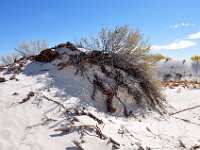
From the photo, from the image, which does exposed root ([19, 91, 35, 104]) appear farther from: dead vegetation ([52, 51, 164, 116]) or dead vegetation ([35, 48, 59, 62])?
dead vegetation ([35, 48, 59, 62])

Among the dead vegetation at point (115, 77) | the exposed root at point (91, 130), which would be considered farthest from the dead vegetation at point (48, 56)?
the exposed root at point (91, 130)

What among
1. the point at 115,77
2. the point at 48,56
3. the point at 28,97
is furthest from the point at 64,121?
the point at 48,56

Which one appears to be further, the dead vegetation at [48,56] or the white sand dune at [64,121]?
the dead vegetation at [48,56]

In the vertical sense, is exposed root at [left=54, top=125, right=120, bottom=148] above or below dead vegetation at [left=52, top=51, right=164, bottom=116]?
below

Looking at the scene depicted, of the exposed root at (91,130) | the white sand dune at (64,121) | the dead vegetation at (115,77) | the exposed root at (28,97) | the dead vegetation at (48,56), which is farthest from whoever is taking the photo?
the dead vegetation at (48,56)

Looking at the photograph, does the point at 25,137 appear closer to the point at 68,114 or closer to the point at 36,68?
the point at 68,114

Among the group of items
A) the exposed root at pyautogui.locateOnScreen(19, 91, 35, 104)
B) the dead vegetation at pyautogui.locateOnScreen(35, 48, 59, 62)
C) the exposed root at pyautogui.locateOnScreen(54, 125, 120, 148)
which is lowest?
the exposed root at pyautogui.locateOnScreen(54, 125, 120, 148)

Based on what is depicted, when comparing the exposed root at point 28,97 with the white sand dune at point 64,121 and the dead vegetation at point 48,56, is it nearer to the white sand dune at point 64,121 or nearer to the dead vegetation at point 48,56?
the white sand dune at point 64,121

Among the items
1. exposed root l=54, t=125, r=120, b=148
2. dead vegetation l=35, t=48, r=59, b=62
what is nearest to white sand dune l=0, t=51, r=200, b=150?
exposed root l=54, t=125, r=120, b=148

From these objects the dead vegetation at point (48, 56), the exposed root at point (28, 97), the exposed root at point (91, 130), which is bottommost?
the exposed root at point (91, 130)

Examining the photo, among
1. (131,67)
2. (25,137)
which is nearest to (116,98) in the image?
(131,67)

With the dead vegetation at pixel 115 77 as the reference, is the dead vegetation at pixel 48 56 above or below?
above

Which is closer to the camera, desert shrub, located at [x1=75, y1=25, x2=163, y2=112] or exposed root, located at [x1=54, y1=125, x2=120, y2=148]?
exposed root, located at [x1=54, y1=125, x2=120, y2=148]

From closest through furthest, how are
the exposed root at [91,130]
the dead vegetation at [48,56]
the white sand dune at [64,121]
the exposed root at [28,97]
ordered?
the white sand dune at [64,121]
the exposed root at [91,130]
the exposed root at [28,97]
the dead vegetation at [48,56]
